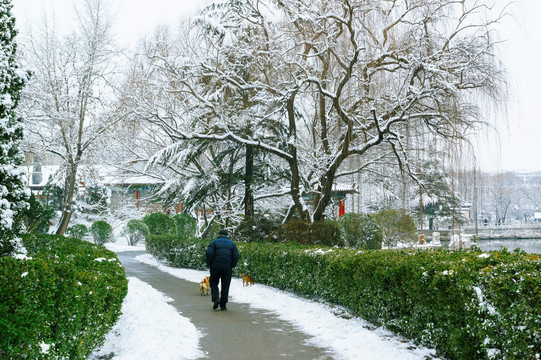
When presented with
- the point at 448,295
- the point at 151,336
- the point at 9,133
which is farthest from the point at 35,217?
the point at 448,295

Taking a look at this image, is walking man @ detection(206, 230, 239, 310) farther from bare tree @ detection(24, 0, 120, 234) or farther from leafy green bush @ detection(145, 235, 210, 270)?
bare tree @ detection(24, 0, 120, 234)

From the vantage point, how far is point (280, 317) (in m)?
9.51

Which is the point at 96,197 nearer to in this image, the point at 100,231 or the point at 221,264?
the point at 100,231

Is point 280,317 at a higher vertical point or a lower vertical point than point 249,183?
lower

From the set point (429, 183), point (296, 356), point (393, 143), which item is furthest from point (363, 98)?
point (296, 356)

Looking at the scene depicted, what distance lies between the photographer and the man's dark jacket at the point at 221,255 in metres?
10.3

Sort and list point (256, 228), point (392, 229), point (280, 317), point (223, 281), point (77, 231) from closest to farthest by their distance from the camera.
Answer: point (280, 317) < point (223, 281) < point (256, 228) < point (392, 229) < point (77, 231)

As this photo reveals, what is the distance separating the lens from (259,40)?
1641 cm

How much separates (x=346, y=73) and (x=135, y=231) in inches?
1099

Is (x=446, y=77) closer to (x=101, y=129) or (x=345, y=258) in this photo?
(x=345, y=258)

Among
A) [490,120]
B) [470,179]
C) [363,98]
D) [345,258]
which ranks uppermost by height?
[363,98]

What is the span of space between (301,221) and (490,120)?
7.85 metres

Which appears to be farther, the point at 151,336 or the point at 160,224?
the point at 160,224

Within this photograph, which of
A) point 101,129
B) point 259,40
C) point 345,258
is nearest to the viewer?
point 345,258
